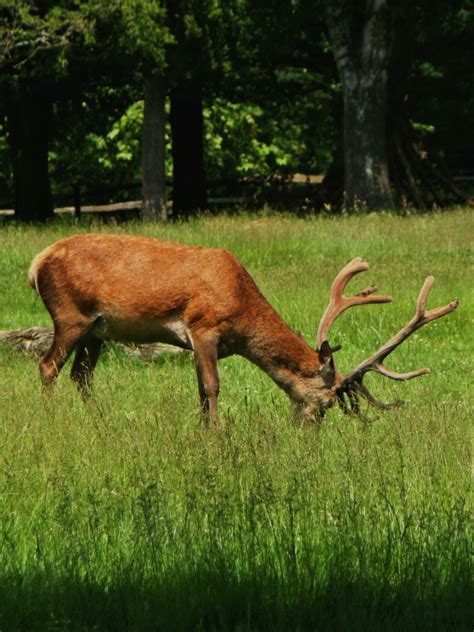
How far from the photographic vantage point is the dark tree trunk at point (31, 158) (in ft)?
88.7

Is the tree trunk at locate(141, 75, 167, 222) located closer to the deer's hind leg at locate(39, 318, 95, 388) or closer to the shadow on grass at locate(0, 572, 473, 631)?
the deer's hind leg at locate(39, 318, 95, 388)

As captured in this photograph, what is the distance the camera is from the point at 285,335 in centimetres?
827

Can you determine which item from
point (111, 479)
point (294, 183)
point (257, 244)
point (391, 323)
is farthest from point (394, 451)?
point (294, 183)

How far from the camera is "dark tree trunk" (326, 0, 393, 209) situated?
23.9 m

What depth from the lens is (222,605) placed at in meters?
4.58

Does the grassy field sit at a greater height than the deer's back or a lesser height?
lesser

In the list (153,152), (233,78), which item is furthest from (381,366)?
(233,78)

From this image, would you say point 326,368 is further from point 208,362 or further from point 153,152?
point 153,152

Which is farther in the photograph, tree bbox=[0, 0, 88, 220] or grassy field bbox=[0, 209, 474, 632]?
tree bbox=[0, 0, 88, 220]

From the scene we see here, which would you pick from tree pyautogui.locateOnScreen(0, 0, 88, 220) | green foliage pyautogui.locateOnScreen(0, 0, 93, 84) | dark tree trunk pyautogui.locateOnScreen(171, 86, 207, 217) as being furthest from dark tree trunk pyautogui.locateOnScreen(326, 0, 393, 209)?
tree pyautogui.locateOnScreen(0, 0, 88, 220)

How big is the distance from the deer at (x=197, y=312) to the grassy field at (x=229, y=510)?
0.79 feet

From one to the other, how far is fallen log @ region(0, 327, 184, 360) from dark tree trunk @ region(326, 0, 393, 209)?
1297 cm

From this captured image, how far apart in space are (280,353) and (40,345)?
3.32 m

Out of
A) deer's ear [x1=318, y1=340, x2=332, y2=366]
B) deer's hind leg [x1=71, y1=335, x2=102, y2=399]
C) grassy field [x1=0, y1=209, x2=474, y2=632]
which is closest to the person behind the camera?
grassy field [x1=0, y1=209, x2=474, y2=632]
